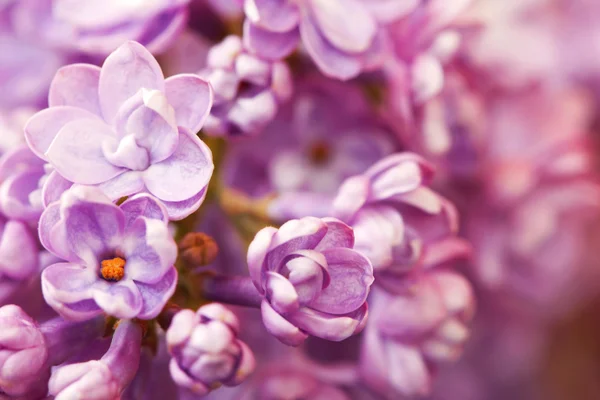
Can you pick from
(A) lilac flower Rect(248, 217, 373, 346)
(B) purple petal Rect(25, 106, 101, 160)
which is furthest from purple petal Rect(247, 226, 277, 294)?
(B) purple petal Rect(25, 106, 101, 160)

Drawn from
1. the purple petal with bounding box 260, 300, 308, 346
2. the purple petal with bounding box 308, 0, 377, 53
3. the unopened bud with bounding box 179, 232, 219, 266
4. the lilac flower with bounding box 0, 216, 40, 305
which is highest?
the purple petal with bounding box 308, 0, 377, 53

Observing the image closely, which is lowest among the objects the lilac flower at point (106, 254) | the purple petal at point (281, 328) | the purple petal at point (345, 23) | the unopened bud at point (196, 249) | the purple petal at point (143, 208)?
the unopened bud at point (196, 249)

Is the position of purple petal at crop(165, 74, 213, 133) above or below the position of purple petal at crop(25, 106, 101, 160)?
above

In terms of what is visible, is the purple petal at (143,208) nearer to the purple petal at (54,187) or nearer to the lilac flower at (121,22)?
the purple petal at (54,187)

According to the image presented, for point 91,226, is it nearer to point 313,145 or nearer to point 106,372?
point 106,372

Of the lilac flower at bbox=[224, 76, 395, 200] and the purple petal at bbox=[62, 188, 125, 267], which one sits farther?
the lilac flower at bbox=[224, 76, 395, 200]

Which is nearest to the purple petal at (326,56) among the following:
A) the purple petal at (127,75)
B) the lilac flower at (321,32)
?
the lilac flower at (321,32)

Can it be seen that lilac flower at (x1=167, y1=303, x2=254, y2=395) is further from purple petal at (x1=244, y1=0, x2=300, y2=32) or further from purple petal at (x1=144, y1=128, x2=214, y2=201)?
purple petal at (x1=244, y1=0, x2=300, y2=32)
